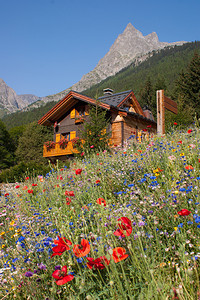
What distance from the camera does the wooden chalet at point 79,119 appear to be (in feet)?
61.2

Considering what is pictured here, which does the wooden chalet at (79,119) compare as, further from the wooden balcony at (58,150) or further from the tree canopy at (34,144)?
the tree canopy at (34,144)

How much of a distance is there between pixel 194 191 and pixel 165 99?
4.04 m

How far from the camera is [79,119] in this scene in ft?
61.3

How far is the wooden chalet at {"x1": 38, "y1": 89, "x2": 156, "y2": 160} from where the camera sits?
1864 centimetres

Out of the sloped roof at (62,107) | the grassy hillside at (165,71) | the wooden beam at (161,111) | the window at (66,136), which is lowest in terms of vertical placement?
the wooden beam at (161,111)

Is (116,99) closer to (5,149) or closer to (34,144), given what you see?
(34,144)

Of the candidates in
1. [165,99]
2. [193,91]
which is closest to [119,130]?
[165,99]

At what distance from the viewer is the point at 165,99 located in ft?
19.2

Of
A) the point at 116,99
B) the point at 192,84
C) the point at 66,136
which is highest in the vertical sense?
the point at 192,84

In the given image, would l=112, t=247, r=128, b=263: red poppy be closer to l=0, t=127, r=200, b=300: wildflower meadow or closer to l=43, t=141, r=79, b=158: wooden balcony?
l=0, t=127, r=200, b=300: wildflower meadow

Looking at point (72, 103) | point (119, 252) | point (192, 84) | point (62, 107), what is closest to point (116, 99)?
point (72, 103)

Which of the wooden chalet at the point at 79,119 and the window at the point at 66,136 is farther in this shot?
the window at the point at 66,136

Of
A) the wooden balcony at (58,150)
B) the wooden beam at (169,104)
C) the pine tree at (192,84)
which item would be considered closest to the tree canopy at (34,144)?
the wooden balcony at (58,150)

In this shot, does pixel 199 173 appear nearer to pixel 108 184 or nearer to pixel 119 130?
pixel 108 184
